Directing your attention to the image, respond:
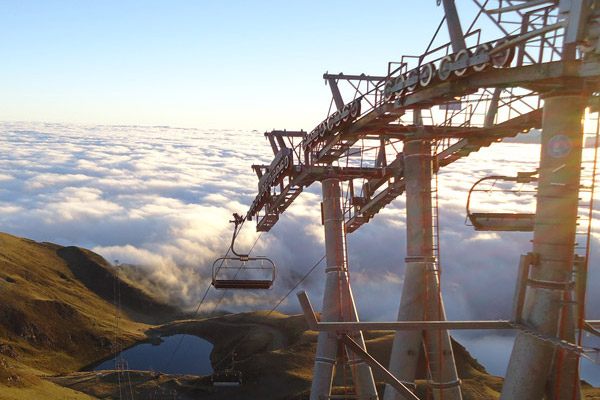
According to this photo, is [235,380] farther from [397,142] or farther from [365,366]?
[397,142]

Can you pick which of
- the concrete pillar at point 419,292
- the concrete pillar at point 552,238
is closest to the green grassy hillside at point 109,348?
the concrete pillar at point 419,292

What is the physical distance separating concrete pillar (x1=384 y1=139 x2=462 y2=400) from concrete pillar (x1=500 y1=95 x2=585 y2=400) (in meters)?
8.78

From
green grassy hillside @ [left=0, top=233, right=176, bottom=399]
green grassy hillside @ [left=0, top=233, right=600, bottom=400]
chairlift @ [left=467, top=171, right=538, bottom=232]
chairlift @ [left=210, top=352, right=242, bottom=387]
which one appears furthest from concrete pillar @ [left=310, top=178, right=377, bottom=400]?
green grassy hillside @ [left=0, top=233, right=176, bottom=399]

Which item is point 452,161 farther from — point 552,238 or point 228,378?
point 228,378

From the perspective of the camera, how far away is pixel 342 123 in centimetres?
2238

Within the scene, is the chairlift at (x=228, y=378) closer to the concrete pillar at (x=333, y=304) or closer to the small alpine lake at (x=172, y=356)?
the concrete pillar at (x=333, y=304)

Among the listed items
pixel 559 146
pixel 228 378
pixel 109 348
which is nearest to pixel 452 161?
pixel 559 146

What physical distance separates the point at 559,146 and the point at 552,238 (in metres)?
1.92

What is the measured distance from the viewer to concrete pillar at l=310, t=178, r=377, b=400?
2598 cm

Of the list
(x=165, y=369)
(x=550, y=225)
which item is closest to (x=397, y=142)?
(x=550, y=225)

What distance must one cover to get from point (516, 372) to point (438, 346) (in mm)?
9141

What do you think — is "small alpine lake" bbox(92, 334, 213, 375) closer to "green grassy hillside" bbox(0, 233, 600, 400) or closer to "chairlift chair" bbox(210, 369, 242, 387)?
"green grassy hillside" bbox(0, 233, 600, 400)

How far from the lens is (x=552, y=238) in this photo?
12234 millimetres

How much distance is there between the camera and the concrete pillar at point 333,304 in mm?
25984
